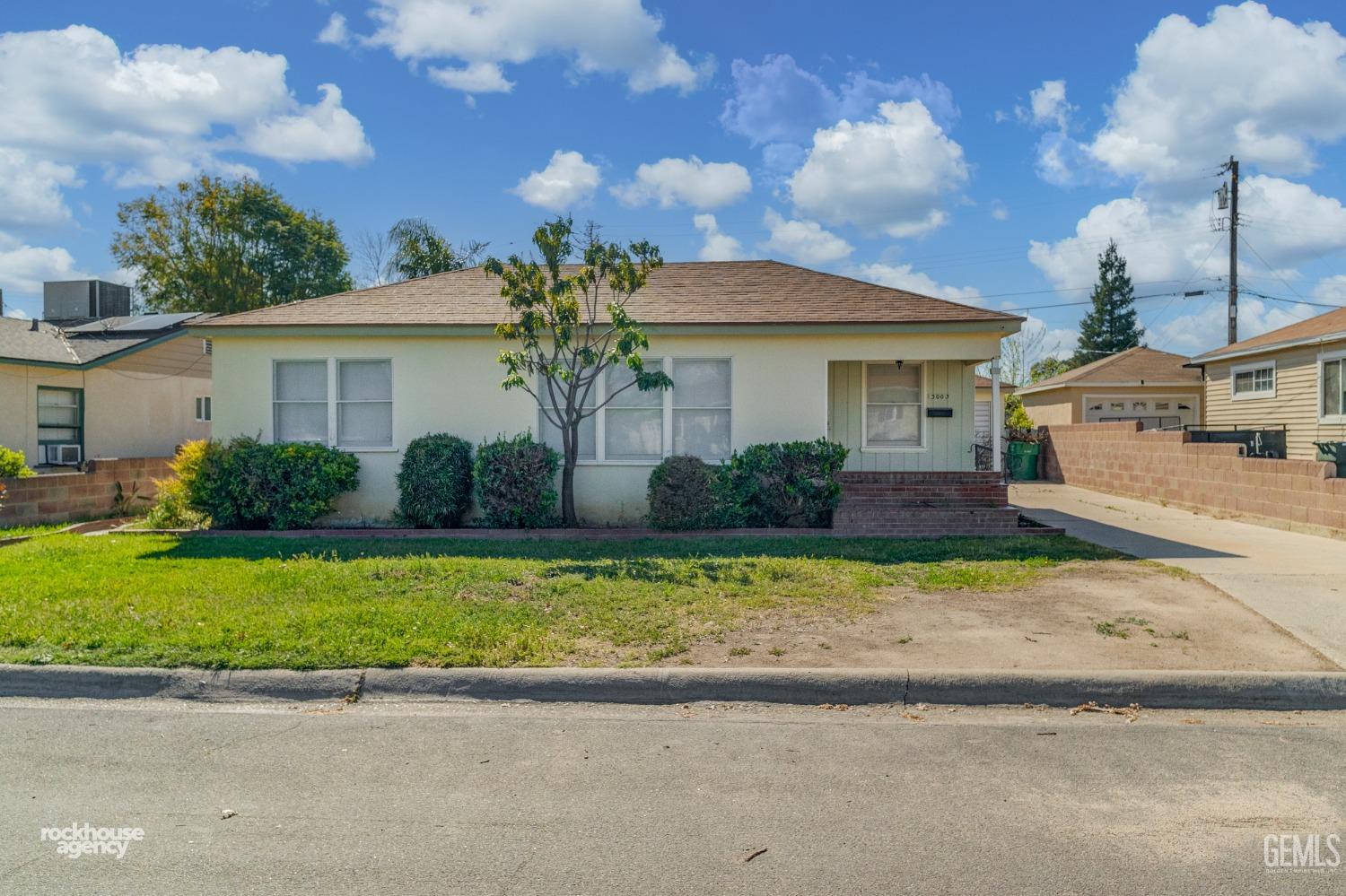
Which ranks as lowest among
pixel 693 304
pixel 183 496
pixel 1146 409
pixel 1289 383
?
pixel 183 496

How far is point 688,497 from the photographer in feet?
38.7

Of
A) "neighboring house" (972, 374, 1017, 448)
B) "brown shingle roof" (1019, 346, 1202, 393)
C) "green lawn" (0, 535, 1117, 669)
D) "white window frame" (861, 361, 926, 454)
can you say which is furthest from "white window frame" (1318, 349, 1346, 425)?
"green lawn" (0, 535, 1117, 669)

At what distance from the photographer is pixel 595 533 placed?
11.7 meters

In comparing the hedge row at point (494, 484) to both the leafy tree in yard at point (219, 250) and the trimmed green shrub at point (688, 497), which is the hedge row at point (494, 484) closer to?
the trimmed green shrub at point (688, 497)

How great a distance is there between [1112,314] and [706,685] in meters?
57.3

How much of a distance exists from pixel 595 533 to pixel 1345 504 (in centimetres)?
1007

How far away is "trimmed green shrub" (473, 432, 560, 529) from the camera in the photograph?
12.1 metres

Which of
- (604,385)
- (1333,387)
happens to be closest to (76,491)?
(604,385)

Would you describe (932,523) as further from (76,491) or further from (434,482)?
(76,491)

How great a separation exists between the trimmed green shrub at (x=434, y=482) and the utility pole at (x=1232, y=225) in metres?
28.8

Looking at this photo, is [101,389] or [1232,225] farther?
[1232,225]

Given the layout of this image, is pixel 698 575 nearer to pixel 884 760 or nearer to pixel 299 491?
pixel 884 760

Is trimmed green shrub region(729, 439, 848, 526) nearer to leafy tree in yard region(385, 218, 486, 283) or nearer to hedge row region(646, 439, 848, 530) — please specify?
hedge row region(646, 439, 848, 530)

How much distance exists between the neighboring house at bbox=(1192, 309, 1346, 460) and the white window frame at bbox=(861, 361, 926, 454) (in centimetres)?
988
